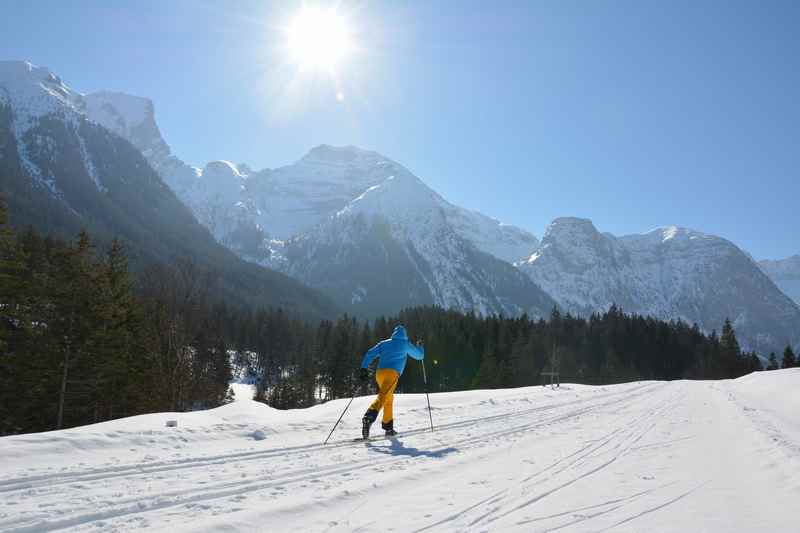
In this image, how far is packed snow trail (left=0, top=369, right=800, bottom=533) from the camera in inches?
192

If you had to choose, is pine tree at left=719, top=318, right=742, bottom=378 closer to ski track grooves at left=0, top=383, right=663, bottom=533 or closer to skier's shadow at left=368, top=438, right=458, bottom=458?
ski track grooves at left=0, top=383, right=663, bottom=533

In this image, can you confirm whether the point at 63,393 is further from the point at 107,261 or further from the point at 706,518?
the point at 706,518

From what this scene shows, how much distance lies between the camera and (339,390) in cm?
7475

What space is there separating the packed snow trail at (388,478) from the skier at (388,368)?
33.9 inches

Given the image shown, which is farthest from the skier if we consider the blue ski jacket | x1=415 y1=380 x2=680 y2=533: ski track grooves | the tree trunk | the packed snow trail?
the tree trunk

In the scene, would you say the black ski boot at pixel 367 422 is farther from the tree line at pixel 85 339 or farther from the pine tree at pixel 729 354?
the pine tree at pixel 729 354

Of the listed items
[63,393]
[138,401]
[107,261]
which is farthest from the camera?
[107,261]

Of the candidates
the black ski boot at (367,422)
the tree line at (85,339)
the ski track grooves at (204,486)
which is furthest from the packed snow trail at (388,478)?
the tree line at (85,339)

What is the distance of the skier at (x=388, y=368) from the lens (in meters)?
11.1

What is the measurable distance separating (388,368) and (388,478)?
4.69m

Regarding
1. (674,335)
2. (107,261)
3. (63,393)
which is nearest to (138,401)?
(63,393)

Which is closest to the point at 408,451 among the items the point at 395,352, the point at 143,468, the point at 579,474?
the point at 395,352

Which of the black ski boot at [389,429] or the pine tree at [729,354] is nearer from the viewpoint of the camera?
the black ski boot at [389,429]

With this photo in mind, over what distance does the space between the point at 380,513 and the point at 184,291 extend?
100 feet
